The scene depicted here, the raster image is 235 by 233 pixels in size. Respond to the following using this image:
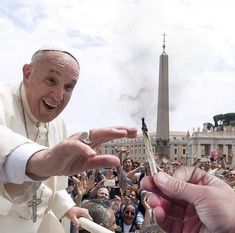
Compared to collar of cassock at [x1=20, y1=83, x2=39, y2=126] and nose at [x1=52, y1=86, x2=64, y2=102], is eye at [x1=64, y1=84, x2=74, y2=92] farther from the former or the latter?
collar of cassock at [x1=20, y1=83, x2=39, y2=126]

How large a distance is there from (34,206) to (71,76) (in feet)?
2.38

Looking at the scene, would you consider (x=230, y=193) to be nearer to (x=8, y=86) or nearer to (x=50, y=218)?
(x=8, y=86)

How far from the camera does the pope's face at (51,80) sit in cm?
204

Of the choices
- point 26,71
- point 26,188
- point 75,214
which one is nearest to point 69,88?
point 26,71

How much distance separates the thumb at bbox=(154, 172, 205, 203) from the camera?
0.93 metres

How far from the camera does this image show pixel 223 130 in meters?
102

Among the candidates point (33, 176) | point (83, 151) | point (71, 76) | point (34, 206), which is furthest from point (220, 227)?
point (34, 206)

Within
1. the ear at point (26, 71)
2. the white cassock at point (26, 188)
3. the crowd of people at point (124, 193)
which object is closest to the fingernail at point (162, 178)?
the white cassock at point (26, 188)

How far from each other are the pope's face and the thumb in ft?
3.76

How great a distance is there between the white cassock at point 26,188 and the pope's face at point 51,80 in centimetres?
12

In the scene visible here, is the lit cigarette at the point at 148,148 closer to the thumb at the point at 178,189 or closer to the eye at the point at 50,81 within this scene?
the thumb at the point at 178,189

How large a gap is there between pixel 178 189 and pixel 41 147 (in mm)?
682

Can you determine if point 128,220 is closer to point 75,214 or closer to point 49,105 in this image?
point 75,214

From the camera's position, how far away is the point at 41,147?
1526 millimetres
